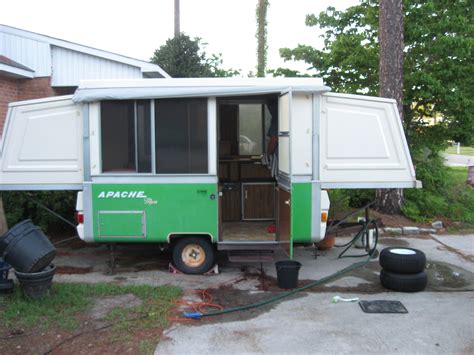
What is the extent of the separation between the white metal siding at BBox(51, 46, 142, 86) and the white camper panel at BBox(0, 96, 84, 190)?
4302mm

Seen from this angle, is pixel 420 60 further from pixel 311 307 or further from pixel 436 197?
pixel 311 307

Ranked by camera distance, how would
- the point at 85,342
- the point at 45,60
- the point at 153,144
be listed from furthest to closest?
1. the point at 45,60
2. the point at 153,144
3. the point at 85,342

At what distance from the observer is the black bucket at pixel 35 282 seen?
548 cm

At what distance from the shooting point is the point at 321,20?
1195 centimetres

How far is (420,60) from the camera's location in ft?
36.3

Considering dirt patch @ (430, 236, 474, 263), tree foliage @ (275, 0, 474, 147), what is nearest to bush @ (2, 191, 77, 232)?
tree foliage @ (275, 0, 474, 147)

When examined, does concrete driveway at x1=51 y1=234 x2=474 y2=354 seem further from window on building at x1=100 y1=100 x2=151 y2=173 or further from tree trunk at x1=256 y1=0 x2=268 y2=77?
tree trunk at x1=256 y1=0 x2=268 y2=77

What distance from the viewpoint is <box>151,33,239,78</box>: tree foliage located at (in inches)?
648

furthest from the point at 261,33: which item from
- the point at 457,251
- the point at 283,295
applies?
the point at 283,295

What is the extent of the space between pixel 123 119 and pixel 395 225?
20.2 ft

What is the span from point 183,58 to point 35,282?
12.2 meters

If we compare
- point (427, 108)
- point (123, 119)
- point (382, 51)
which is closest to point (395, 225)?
point (427, 108)

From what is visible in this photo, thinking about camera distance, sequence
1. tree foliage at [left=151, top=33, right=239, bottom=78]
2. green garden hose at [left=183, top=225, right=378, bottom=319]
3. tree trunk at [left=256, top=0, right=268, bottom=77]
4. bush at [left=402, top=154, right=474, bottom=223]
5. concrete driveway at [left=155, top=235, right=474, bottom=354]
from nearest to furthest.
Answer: concrete driveway at [left=155, top=235, right=474, bottom=354]
green garden hose at [left=183, top=225, right=378, bottom=319]
bush at [left=402, top=154, right=474, bottom=223]
tree foliage at [left=151, top=33, right=239, bottom=78]
tree trunk at [left=256, top=0, right=268, bottom=77]

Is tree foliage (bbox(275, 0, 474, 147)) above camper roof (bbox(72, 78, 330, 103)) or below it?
above
